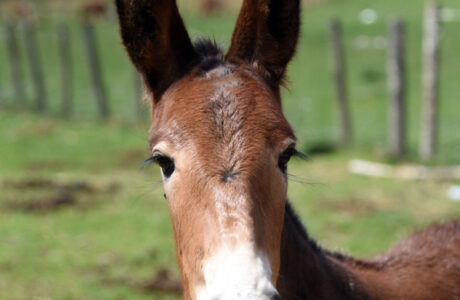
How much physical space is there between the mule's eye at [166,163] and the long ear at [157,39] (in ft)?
1.38

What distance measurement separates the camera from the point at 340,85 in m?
10.8

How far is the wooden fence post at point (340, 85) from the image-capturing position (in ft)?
35.2

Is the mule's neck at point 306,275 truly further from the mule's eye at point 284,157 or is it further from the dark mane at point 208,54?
the dark mane at point 208,54

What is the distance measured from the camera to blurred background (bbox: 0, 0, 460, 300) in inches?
247

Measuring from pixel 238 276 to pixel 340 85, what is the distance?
368 inches

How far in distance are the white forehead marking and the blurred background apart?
36.4 inches

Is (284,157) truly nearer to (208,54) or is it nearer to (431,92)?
(208,54)

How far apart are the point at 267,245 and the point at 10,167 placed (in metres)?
8.90

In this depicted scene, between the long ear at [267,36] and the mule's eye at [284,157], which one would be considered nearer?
the mule's eye at [284,157]

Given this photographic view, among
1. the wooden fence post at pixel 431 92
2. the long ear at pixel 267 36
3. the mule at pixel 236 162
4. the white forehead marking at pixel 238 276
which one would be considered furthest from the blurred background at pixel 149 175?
the white forehead marking at pixel 238 276

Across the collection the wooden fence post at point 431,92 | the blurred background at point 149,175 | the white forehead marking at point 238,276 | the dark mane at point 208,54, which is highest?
the dark mane at point 208,54

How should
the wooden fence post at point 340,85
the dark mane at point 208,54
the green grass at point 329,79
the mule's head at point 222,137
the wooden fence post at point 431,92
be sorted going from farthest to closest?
the green grass at point 329,79 → the wooden fence post at point 340,85 → the wooden fence post at point 431,92 → the dark mane at point 208,54 → the mule's head at point 222,137

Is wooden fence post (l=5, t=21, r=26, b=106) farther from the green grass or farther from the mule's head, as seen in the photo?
the mule's head

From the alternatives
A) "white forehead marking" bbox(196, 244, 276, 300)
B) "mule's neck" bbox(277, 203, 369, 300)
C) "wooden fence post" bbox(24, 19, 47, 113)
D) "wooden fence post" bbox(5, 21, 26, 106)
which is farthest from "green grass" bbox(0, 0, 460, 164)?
"white forehead marking" bbox(196, 244, 276, 300)
